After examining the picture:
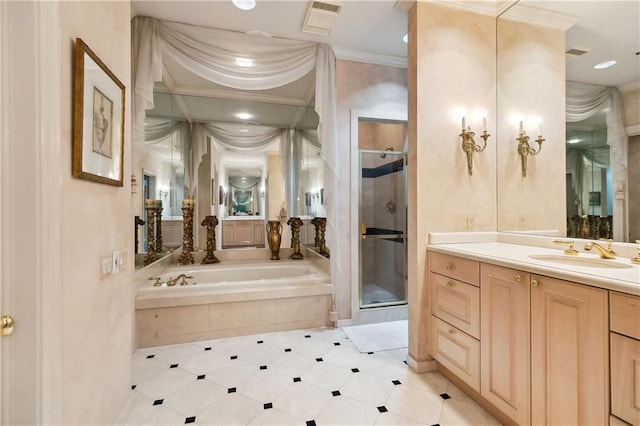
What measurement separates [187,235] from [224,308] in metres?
1.40

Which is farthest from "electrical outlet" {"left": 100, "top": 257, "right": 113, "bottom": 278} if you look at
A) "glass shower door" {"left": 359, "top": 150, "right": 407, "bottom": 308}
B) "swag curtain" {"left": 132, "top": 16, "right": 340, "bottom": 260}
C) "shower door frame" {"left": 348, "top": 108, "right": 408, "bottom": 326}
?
"glass shower door" {"left": 359, "top": 150, "right": 407, "bottom": 308}

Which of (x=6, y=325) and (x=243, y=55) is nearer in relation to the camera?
(x=6, y=325)

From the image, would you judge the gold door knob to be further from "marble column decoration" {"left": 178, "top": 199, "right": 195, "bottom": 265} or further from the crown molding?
the crown molding

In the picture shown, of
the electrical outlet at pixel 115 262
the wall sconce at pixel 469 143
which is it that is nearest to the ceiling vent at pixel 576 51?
the wall sconce at pixel 469 143

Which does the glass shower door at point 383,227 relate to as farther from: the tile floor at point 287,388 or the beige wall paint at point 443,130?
the beige wall paint at point 443,130

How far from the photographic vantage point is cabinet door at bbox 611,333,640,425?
97cm

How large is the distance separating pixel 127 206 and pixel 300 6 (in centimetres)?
207

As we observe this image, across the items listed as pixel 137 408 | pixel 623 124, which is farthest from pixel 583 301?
pixel 137 408

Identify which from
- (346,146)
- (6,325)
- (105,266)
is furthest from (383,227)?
(6,325)

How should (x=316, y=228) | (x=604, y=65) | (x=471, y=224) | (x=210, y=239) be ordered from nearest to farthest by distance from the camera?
(x=604, y=65) → (x=471, y=224) → (x=210, y=239) → (x=316, y=228)

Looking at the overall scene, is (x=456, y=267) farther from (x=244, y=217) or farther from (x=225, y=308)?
(x=244, y=217)

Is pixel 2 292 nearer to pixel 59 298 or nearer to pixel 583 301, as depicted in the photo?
pixel 59 298

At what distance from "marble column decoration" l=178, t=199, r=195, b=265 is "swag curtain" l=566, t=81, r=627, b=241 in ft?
12.8

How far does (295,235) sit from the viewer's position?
409cm
